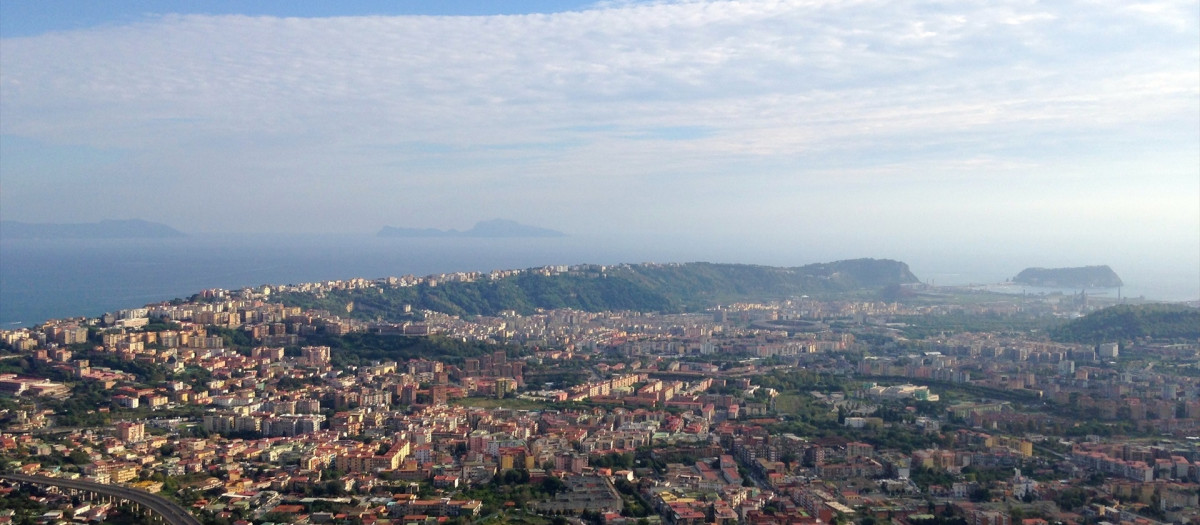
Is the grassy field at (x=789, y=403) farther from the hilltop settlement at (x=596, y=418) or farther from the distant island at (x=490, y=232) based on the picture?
the distant island at (x=490, y=232)

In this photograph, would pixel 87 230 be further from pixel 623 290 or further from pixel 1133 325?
pixel 1133 325

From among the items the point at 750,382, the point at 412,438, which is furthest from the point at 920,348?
the point at 412,438

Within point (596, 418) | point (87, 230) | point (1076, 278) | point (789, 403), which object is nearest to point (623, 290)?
point (789, 403)

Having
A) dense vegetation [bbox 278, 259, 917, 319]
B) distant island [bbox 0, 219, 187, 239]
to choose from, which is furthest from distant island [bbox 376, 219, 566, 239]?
dense vegetation [bbox 278, 259, 917, 319]

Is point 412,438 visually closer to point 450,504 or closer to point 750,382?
point 450,504

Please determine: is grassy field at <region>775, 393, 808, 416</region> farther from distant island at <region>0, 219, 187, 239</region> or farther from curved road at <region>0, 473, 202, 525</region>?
distant island at <region>0, 219, 187, 239</region>
